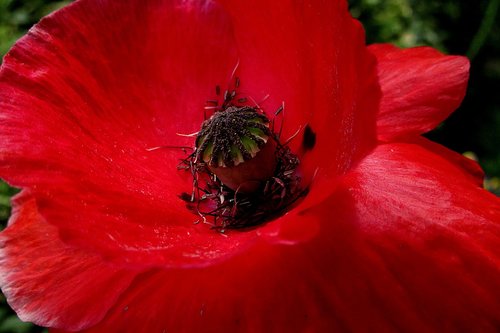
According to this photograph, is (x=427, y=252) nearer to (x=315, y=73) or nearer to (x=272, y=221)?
(x=272, y=221)

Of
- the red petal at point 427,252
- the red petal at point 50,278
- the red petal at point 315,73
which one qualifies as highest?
the red petal at point 315,73

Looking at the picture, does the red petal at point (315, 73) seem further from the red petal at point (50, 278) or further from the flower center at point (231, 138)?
the red petal at point (50, 278)

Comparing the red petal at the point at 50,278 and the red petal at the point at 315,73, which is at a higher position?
the red petal at the point at 315,73

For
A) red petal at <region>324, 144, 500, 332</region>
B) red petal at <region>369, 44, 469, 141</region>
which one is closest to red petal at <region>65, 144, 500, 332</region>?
red petal at <region>324, 144, 500, 332</region>

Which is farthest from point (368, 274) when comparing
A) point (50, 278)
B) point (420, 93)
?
point (50, 278)

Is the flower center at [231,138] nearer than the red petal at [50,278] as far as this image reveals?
No

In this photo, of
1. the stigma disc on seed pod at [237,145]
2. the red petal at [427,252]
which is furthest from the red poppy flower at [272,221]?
the stigma disc on seed pod at [237,145]

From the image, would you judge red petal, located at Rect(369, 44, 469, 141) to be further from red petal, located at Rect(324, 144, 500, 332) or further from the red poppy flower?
red petal, located at Rect(324, 144, 500, 332)
